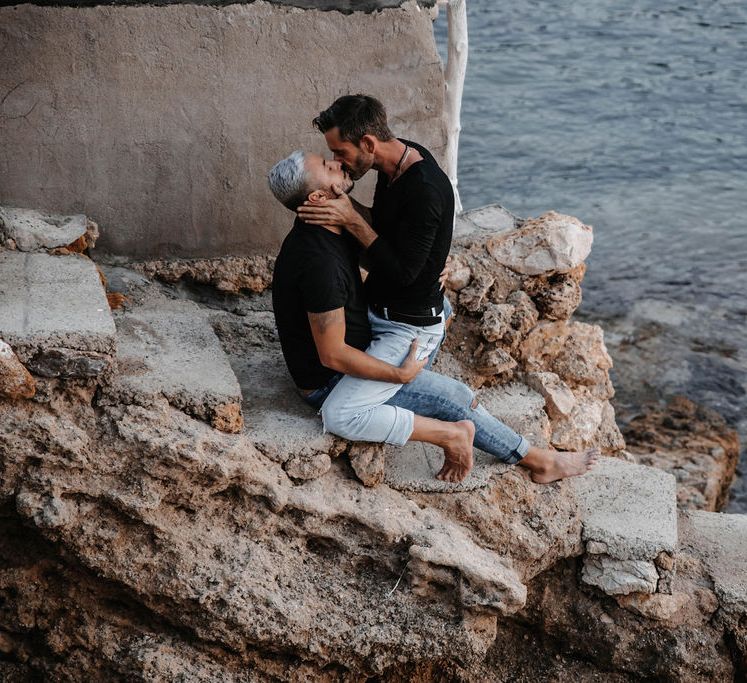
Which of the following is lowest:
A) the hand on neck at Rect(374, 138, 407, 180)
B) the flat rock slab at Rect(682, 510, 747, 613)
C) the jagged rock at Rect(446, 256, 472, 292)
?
the flat rock slab at Rect(682, 510, 747, 613)

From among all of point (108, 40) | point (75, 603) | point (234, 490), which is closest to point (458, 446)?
point (234, 490)

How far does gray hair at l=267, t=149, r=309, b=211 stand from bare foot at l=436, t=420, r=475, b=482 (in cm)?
122

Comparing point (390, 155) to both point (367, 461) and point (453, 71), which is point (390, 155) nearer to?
point (367, 461)

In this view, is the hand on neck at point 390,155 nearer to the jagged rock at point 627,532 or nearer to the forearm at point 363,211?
the forearm at point 363,211

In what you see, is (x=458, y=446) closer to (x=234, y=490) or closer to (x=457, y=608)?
(x=457, y=608)

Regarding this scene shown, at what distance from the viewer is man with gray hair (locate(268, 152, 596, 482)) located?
4188 mm

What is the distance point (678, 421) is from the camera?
8438mm

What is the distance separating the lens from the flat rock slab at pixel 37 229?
4.85 m

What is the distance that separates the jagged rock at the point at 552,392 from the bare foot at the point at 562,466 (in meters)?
0.54

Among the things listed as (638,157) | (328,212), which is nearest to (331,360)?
(328,212)

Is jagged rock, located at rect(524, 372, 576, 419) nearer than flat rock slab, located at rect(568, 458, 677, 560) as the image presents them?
No

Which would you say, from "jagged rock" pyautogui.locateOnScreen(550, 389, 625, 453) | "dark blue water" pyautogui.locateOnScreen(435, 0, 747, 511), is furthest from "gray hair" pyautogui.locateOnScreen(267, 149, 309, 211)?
"dark blue water" pyautogui.locateOnScreen(435, 0, 747, 511)

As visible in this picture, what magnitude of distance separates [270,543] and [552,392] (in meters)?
1.98

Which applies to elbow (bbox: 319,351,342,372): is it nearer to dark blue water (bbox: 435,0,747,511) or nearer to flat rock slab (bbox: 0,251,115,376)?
flat rock slab (bbox: 0,251,115,376)
